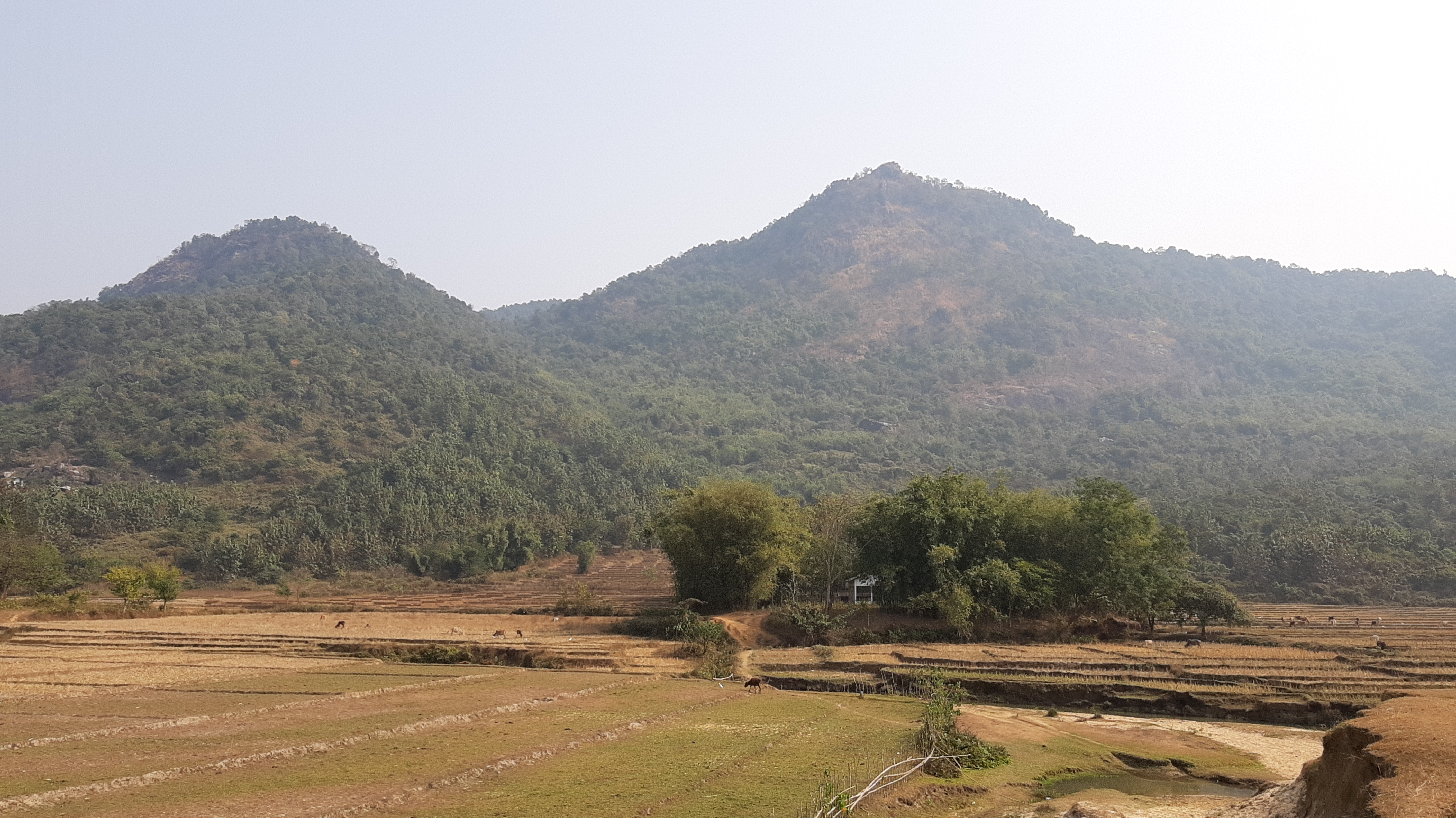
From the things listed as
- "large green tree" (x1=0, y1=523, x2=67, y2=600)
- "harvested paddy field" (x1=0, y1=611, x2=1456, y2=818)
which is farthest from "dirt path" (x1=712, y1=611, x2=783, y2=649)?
"large green tree" (x1=0, y1=523, x2=67, y2=600)

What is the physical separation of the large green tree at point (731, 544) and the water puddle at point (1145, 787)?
935 inches

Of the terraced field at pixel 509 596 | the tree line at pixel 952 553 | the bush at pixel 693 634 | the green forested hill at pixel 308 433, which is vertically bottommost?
the terraced field at pixel 509 596

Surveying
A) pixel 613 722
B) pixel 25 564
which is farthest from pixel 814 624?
pixel 25 564

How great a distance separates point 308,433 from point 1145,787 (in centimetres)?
11478

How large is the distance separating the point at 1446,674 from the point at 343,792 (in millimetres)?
35393

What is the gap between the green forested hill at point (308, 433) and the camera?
83562 mm

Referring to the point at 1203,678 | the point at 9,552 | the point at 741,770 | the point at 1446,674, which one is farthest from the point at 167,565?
the point at 1446,674

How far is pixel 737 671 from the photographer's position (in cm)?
3106

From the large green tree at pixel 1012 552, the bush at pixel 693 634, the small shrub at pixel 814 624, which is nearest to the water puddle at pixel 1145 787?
the bush at pixel 693 634

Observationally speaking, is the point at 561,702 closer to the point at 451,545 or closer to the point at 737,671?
the point at 737,671

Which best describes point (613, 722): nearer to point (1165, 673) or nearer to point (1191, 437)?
point (1165, 673)

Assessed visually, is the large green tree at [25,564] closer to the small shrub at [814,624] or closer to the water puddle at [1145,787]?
the small shrub at [814,624]

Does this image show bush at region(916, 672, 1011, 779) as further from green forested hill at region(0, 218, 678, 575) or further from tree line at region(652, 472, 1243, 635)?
green forested hill at region(0, 218, 678, 575)

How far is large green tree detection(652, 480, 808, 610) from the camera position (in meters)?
42.2
